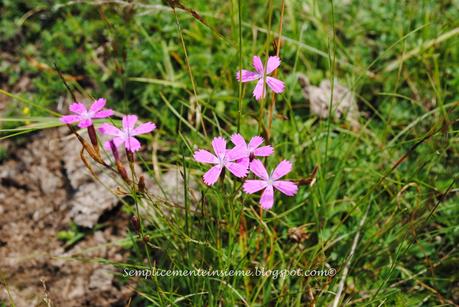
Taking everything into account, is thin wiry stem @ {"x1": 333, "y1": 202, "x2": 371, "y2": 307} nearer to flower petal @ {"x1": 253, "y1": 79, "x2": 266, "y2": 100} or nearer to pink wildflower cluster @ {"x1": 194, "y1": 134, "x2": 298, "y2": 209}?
pink wildflower cluster @ {"x1": 194, "y1": 134, "x2": 298, "y2": 209}

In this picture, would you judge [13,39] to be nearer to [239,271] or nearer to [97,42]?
[97,42]

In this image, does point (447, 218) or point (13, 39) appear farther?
point (13, 39)

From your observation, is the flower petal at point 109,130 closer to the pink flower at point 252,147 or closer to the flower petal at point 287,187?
the pink flower at point 252,147

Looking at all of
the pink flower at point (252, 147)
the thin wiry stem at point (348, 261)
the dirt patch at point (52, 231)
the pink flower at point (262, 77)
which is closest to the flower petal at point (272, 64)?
the pink flower at point (262, 77)

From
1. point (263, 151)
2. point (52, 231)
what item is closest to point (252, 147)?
point (263, 151)

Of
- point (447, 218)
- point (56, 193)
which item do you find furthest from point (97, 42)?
point (447, 218)

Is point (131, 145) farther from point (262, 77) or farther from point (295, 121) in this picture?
point (295, 121)
